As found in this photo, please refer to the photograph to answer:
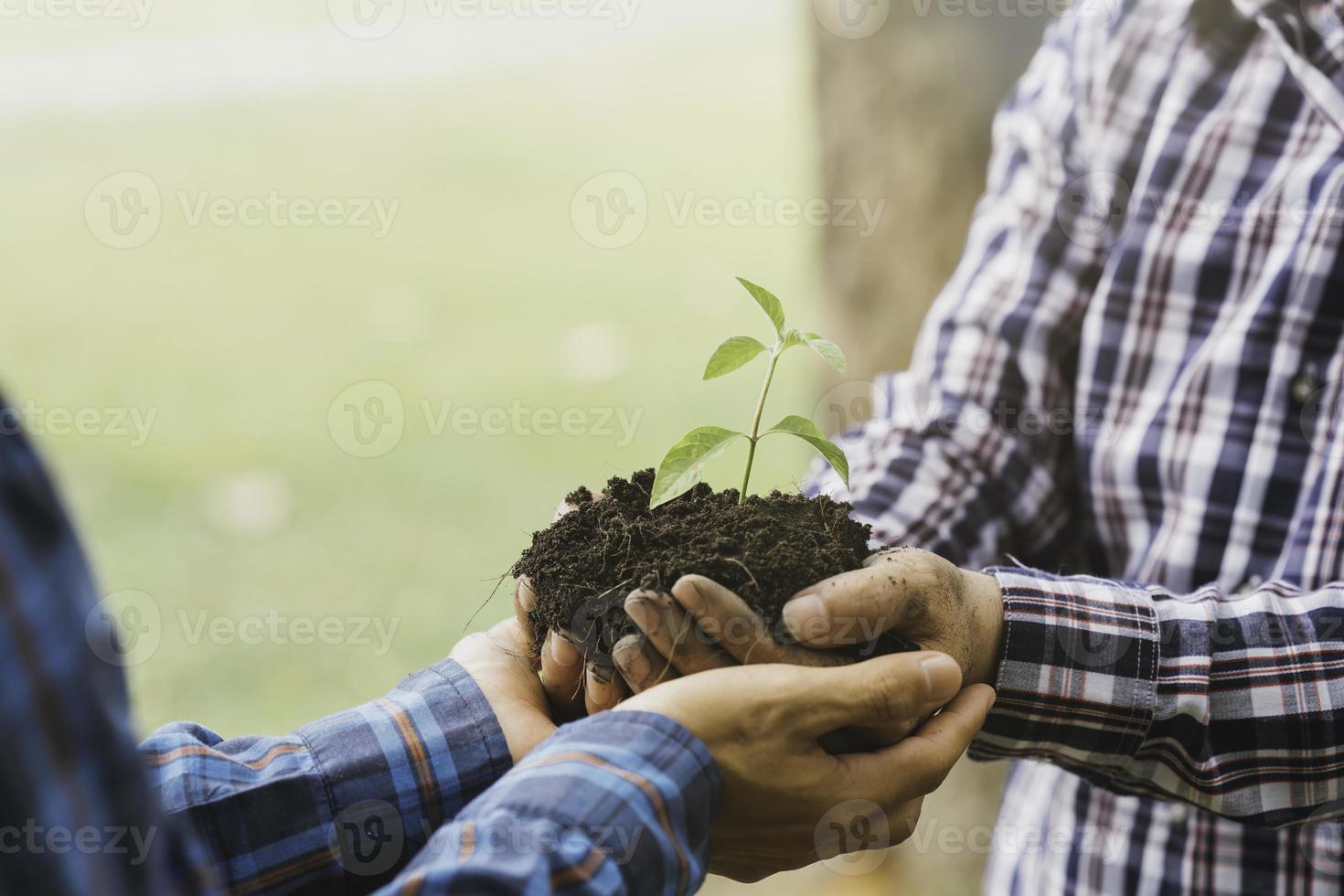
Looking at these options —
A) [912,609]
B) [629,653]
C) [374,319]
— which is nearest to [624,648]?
[629,653]

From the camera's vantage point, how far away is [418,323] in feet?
15.7

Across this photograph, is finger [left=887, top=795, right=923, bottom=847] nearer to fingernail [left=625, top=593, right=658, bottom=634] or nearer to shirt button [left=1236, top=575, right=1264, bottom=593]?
fingernail [left=625, top=593, right=658, bottom=634]

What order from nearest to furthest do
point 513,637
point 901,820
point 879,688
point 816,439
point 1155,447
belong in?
point 879,688 < point 901,820 < point 816,439 < point 513,637 < point 1155,447

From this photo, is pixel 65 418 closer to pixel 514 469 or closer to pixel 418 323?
pixel 418 323

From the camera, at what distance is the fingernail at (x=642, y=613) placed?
3.79ft

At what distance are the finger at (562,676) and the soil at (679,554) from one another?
2 centimetres

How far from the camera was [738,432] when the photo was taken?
1.33 m

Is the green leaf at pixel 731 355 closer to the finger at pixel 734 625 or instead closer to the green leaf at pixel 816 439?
the green leaf at pixel 816 439

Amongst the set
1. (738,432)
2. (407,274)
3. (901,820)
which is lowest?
(901,820)

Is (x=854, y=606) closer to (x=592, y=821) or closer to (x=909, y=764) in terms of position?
(x=909, y=764)

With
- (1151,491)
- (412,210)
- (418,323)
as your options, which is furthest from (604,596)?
(412,210)

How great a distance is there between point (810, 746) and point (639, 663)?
214mm

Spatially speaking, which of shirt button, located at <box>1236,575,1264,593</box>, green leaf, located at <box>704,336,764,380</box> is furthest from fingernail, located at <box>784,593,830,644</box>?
shirt button, located at <box>1236,575,1264,593</box>

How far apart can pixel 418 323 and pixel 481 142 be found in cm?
141
